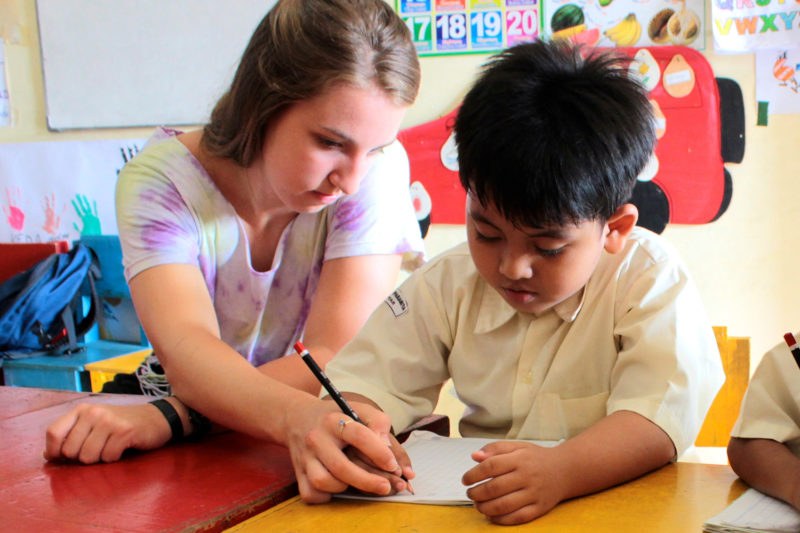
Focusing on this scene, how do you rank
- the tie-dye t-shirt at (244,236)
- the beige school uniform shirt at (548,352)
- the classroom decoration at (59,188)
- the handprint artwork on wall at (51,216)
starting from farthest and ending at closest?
the handprint artwork on wall at (51,216)
the classroom decoration at (59,188)
the tie-dye t-shirt at (244,236)
the beige school uniform shirt at (548,352)

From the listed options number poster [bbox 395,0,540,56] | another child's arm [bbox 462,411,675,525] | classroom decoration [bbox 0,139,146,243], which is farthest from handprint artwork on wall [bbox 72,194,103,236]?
another child's arm [bbox 462,411,675,525]

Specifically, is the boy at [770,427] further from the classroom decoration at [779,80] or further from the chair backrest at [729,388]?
the classroom decoration at [779,80]

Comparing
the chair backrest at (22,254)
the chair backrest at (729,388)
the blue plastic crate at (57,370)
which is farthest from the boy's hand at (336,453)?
the chair backrest at (22,254)

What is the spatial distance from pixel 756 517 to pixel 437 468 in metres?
0.33

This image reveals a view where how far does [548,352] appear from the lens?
39.9 inches

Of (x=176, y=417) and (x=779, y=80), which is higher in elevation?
(x=779, y=80)

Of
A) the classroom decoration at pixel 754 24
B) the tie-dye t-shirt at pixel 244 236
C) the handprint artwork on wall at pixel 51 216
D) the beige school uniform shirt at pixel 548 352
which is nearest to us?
the beige school uniform shirt at pixel 548 352

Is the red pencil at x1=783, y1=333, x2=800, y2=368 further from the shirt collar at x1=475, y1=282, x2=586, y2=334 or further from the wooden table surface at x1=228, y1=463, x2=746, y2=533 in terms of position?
the shirt collar at x1=475, y1=282, x2=586, y2=334

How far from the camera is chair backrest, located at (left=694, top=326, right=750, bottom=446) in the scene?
1.29 metres

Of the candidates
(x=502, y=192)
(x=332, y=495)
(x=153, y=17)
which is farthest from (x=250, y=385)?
(x=153, y=17)

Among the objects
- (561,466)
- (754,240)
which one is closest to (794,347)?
(561,466)

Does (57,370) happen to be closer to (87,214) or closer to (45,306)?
(45,306)

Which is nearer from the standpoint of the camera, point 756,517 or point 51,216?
point 756,517

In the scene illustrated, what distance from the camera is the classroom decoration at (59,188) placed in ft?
10.6
